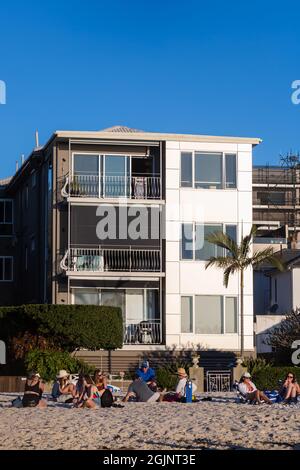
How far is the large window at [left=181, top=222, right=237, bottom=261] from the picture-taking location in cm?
4684

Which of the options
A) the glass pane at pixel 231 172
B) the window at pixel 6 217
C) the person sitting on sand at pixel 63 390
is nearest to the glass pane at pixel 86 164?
the glass pane at pixel 231 172

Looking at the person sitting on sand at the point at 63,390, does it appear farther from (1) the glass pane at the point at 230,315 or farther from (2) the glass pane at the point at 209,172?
(2) the glass pane at the point at 209,172

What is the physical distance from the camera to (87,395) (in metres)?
30.4

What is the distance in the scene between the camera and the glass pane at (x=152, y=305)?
47.2 meters

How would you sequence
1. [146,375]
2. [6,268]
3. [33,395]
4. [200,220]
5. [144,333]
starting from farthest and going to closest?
[6,268]
[200,220]
[144,333]
[146,375]
[33,395]

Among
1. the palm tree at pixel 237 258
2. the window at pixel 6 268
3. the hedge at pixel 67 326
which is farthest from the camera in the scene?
Answer: the window at pixel 6 268

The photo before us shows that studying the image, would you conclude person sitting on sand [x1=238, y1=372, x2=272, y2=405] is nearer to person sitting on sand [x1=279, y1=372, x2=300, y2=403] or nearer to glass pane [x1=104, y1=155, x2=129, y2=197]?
person sitting on sand [x1=279, y1=372, x2=300, y2=403]

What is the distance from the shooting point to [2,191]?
197 ft

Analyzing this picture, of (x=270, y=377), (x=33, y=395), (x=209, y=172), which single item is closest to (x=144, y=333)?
(x=209, y=172)

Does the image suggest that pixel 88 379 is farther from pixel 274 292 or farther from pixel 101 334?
pixel 274 292

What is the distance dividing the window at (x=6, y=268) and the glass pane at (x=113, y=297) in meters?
12.1

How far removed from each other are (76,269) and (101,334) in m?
4.45

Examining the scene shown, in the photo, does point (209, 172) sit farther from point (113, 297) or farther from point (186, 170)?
point (113, 297)

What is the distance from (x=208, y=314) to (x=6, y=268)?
52.3ft
